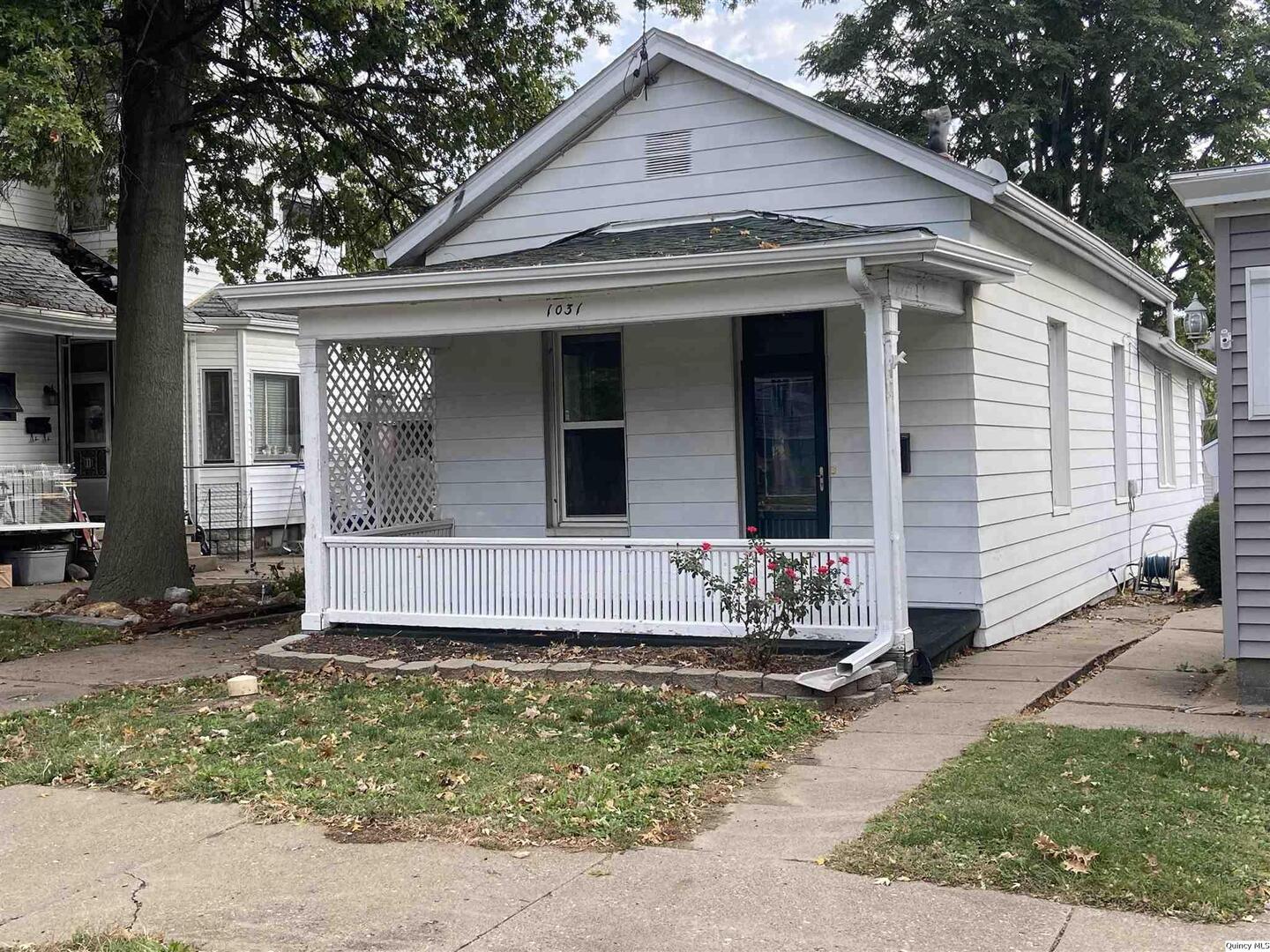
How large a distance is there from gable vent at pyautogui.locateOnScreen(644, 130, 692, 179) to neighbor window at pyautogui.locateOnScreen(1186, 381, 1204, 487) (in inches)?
468

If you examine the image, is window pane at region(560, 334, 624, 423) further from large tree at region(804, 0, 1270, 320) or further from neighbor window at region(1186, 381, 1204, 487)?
large tree at region(804, 0, 1270, 320)

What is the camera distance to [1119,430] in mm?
14359

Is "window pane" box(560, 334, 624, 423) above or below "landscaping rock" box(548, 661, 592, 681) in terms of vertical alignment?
above

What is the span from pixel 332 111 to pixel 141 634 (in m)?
6.90

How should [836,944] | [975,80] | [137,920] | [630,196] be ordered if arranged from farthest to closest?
[975,80], [630,196], [137,920], [836,944]

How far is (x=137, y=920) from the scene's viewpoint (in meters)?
4.54

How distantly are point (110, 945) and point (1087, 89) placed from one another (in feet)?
96.4

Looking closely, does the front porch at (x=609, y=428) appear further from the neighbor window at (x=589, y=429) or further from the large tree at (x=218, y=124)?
the large tree at (x=218, y=124)

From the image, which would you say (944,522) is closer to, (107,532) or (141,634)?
(141,634)

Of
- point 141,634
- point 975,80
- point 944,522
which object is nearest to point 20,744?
point 141,634

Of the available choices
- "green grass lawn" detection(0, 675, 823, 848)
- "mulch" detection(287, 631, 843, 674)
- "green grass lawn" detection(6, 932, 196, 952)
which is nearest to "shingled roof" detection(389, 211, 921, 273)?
"mulch" detection(287, 631, 843, 674)

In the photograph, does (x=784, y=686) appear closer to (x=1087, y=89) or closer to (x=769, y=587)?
(x=769, y=587)

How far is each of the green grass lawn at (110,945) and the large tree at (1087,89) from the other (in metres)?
26.3

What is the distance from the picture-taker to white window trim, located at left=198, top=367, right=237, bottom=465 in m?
20.1
